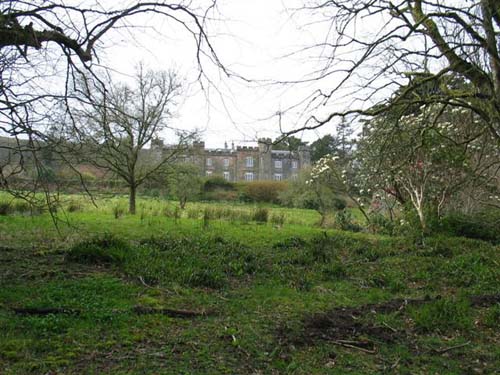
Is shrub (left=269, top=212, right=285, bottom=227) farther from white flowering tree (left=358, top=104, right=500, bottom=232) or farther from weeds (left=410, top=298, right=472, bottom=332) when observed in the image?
weeds (left=410, top=298, right=472, bottom=332)

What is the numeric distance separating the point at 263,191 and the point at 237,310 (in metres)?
28.2

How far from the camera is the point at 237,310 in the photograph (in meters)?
4.34

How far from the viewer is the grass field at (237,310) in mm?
3141

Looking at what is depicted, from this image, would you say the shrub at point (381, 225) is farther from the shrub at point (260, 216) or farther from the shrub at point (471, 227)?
the shrub at point (260, 216)

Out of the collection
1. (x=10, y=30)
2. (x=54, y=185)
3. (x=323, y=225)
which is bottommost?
(x=323, y=225)

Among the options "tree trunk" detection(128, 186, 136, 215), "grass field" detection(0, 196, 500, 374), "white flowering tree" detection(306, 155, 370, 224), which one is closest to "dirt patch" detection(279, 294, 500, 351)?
"grass field" detection(0, 196, 500, 374)

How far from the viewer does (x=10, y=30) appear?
4484mm

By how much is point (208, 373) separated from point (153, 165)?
691 inches

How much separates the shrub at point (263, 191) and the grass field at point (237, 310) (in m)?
23.9

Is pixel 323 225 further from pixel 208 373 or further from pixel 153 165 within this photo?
pixel 208 373

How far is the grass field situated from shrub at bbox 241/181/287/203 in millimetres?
23927

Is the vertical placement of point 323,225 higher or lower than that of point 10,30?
lower

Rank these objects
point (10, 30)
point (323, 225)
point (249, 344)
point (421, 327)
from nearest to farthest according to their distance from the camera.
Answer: point (249, 344), point (421, 327), point (10, 30), point (323, 225)

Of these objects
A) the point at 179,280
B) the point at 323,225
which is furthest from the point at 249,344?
the point at 323,225
